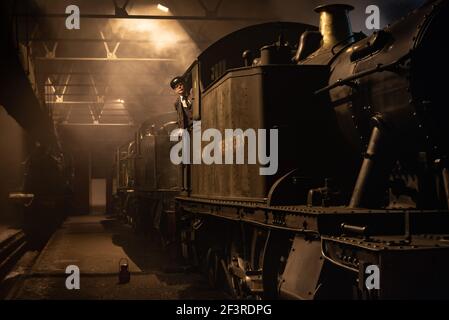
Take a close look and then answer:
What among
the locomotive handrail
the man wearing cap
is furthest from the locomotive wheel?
the man wearing cap

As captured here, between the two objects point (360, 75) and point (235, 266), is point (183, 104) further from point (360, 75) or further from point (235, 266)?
point (360, 75)

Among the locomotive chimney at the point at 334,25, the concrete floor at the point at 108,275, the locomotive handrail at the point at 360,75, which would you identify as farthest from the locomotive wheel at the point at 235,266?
the locomotive chimney at the point at 334,25

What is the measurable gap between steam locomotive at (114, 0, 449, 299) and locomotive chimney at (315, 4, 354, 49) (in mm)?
12

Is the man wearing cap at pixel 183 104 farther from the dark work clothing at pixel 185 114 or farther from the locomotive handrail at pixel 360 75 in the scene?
the locomotive handrail at pixel 360 75

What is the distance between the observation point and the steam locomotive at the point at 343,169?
12.3 ft

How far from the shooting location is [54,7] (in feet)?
41.7

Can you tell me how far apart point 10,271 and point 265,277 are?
349 inches

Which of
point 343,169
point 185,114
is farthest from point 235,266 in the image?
point 185,114

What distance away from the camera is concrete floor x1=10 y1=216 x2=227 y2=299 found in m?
7.82

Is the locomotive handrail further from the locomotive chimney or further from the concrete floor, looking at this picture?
the concrete floor

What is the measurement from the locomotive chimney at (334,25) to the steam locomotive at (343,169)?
12mm

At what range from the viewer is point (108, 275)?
940cm

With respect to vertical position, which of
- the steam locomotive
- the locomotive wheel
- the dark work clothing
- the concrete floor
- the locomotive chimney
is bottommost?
the concrete floor

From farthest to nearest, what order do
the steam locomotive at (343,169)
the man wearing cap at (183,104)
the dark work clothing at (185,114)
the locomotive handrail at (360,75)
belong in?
1. the man wearing cap at (183,104)
2. the dark work clothing at (185,114)
3. the locomotive handrail at (360,75)
4. the steam locomotive at (343,169)
